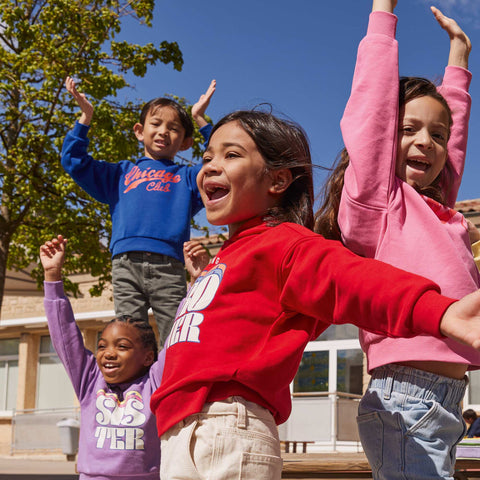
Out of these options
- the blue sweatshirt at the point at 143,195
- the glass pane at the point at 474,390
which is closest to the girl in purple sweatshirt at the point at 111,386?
the blue sweatshirt at the point at 143,195

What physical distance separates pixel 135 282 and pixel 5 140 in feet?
22.9

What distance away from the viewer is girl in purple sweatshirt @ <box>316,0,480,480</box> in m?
1.93

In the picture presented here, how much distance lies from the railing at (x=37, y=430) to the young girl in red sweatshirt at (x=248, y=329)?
15.6 meters

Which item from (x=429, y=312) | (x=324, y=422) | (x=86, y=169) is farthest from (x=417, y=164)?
(x=324, y=422)

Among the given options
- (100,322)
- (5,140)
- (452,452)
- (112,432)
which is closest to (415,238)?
(452,452)

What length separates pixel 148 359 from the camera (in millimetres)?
3447

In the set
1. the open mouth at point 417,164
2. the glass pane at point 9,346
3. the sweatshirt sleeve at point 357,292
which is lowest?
the sweatshirt sleeve at point 357,292

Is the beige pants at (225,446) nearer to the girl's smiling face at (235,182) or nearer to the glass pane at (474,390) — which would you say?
the girl's smiling face at (235,182)

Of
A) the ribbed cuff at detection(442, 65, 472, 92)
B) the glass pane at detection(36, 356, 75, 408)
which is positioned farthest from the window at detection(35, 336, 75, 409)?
the ribbed cuff at detection(442, 65, 472, 92)

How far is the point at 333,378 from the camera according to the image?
53.6ft

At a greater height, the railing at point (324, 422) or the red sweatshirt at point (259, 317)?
the red sweatshirt at point (259, 317)

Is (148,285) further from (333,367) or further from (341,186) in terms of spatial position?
(333,367)

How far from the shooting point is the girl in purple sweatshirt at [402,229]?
193 cm

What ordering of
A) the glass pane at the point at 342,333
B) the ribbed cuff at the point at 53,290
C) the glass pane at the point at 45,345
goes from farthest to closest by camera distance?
the glass pane at the point at 45,345 < the glass pane at the point at 342,333 < the ribbed cuff at the point at 53,290
